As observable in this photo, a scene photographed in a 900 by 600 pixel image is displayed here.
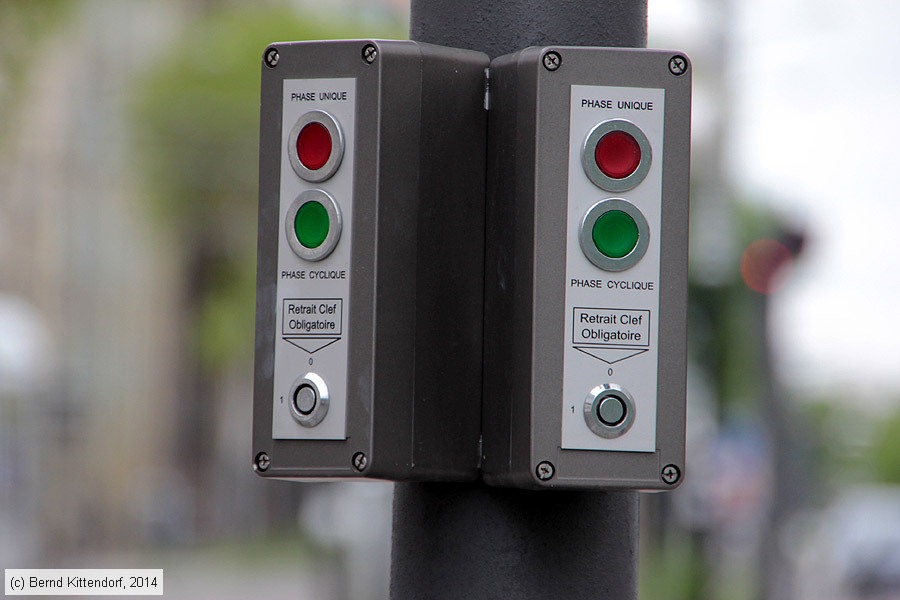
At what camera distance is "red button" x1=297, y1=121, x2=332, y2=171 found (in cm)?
186

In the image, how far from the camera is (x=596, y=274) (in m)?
1.82

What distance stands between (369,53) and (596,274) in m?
0.41

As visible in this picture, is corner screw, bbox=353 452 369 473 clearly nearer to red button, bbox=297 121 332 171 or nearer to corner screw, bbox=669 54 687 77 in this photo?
red button, bbox=297 121 332 171

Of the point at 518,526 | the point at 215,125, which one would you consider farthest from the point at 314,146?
the point at 215,125

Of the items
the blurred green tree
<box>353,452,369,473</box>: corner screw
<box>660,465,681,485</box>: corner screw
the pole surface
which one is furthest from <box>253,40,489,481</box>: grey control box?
the blurred green tree

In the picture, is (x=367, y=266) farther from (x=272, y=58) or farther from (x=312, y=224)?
(x=272, y=58)

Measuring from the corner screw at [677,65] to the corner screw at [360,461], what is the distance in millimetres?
642

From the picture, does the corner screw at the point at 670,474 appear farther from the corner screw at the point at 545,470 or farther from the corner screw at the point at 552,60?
the corner screw at the point at 552,60

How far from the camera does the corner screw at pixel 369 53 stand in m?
1.85

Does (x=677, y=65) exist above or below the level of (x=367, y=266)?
above

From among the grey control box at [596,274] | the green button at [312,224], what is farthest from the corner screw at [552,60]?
the green button at [312,224]

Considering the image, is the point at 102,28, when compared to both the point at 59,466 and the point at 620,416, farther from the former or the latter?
the point at 620,416

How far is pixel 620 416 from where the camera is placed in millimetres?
1800

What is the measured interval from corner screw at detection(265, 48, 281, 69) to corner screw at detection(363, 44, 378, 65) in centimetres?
14
